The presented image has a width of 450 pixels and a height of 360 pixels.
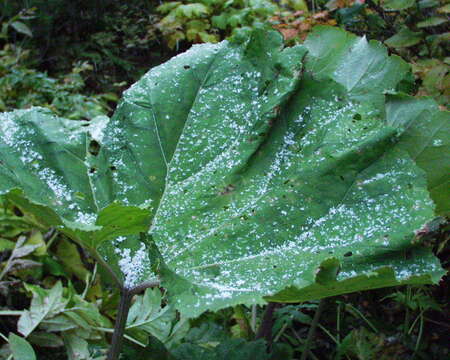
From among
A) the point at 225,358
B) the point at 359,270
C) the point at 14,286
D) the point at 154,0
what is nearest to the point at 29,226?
the point at 14,286

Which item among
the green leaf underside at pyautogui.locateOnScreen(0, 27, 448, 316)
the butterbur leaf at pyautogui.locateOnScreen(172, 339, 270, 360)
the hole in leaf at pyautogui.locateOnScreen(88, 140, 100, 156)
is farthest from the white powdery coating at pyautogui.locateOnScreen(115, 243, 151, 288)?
the hole in leaf at pyautogui.locateOnScreen(88, 140, 100, 156)

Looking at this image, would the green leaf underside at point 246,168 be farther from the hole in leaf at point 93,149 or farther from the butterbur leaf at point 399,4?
the butterbur leaf at point 399,4

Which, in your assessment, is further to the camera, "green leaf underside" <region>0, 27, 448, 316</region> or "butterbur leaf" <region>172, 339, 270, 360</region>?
"butterbur leaf" <region>172, 339, 270, 360</region>

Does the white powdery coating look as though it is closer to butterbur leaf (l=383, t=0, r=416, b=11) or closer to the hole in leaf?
the hole in leaf

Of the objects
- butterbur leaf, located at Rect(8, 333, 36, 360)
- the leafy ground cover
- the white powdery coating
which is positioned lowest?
the leafy ground cover

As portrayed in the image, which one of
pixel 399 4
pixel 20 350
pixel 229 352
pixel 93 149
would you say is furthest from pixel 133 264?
pixel 399 4

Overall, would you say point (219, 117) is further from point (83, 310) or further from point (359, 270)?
point (83, 310)

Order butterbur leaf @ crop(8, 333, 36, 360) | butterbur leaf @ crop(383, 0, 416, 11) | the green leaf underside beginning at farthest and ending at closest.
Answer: butterbur leaf @ crop(383, 0, 416, 11)
butterbur leaf @ crop(8, 333, 36, 360)
the green leaf underside

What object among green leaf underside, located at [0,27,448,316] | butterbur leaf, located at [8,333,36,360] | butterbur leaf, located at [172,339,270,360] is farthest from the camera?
butterbur leaf, located at [8,333,36,360]
